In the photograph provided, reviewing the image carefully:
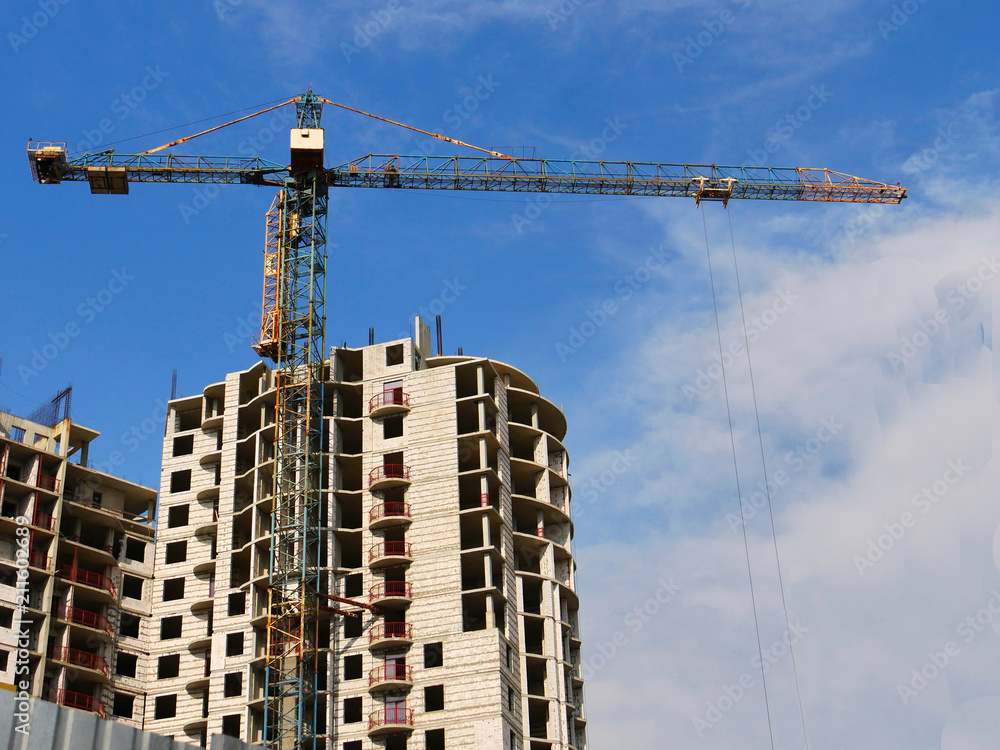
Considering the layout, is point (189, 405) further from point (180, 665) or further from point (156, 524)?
point (180, 665)

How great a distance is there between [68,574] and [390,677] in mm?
30759

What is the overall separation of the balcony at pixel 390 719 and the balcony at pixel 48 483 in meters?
34.5

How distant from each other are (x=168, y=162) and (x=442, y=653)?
49323 millimetres

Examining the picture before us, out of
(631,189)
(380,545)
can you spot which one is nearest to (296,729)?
(380,545)

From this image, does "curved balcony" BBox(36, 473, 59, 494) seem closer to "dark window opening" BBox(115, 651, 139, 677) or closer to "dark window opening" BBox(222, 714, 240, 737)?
"dark window opening" BBox(115, 651, 139, 677)

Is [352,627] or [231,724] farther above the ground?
[352,627]

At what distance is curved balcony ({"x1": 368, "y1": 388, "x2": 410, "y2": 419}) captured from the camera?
330 feet

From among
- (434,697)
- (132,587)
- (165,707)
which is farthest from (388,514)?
(132,587)

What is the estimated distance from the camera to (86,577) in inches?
4136

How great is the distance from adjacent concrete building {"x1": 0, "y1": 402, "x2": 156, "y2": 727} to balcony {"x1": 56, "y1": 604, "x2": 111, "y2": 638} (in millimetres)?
79

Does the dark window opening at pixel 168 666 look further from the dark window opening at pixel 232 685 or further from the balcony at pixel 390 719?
the balcony at pixel 390 719

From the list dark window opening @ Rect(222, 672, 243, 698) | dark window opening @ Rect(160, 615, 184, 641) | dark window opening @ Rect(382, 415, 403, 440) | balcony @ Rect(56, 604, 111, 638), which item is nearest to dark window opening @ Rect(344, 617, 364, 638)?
dark window opening @ Rect(222, 672, 243, 698)

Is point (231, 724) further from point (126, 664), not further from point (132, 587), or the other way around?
point (132, 587)

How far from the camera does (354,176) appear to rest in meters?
112
